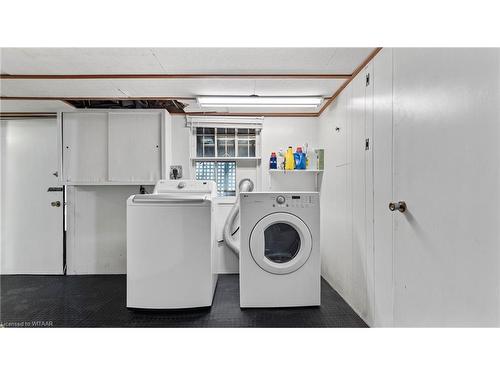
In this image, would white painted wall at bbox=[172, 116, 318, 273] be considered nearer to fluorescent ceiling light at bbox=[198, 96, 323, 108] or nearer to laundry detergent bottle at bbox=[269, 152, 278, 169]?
laundry detergent bottle at bbox=[269, 152, 278, 169]

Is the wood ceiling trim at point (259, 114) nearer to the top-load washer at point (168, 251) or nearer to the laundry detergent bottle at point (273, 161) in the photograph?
the laundry detergent bottle at point (273, 161)

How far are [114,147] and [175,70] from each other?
135cm

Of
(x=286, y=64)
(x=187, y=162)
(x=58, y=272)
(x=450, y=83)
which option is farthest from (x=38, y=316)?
(x=450, y=83)

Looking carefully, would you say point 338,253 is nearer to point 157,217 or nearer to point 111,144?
Answer: point 157,217

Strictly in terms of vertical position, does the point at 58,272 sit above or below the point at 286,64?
below

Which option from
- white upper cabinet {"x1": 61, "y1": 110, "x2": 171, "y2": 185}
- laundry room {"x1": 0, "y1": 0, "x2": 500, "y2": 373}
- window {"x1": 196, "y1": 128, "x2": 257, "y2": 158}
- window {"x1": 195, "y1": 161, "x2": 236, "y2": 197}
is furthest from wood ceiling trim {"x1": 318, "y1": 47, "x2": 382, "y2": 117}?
white upper cabinet {"x1": 61, "y1": 110, "x2": 171, "y2": 185}

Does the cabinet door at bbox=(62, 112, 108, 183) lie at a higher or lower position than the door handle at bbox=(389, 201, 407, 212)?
higher

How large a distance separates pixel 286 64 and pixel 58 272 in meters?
3.58

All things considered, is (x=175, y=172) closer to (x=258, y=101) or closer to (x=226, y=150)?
(x=226, y=150)

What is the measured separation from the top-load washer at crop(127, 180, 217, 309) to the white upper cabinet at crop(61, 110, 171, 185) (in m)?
0.95

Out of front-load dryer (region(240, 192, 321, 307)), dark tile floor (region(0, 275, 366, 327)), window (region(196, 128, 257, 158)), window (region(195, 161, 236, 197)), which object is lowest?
dark tile floor (region(0, 275, 366, 327))

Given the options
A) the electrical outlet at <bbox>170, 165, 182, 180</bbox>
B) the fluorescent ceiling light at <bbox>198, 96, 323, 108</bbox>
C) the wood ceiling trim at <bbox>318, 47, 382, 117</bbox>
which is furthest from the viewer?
the electrical outlet at <bbox>170, 165, 182, 180</bbox>

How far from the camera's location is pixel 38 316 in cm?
206

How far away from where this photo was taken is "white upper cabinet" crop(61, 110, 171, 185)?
2840 mm
